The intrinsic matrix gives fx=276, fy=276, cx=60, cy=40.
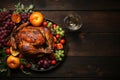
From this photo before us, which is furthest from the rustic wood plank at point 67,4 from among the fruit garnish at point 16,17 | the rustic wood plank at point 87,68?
the rustic wood plank at point 87,68

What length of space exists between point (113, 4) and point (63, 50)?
44cm

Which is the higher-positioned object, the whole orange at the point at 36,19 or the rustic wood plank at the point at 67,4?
the rustic wood plank at the point at 67,4

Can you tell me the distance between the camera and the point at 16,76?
1.65 meters

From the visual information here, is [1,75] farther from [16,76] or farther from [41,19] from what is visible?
[41,19]

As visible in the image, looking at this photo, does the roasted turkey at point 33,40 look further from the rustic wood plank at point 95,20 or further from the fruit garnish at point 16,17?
the rustic wood plank at point 95,20

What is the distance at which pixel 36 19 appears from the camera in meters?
1.59

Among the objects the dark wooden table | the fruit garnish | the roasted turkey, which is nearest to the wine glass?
the dark wooden table

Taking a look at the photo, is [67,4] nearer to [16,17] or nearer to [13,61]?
[16,17]

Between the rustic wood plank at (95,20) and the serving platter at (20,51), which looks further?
the rustic wood plank at (95,20)

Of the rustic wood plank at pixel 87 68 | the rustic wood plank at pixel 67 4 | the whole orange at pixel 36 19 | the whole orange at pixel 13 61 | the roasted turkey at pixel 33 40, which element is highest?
the rustic wood plank at pixel 67 4

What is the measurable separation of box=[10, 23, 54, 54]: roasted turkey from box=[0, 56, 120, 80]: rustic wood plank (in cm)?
19

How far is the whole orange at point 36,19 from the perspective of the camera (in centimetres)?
159

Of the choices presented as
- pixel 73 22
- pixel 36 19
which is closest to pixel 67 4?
pixel 73 22

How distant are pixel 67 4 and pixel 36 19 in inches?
9.9
